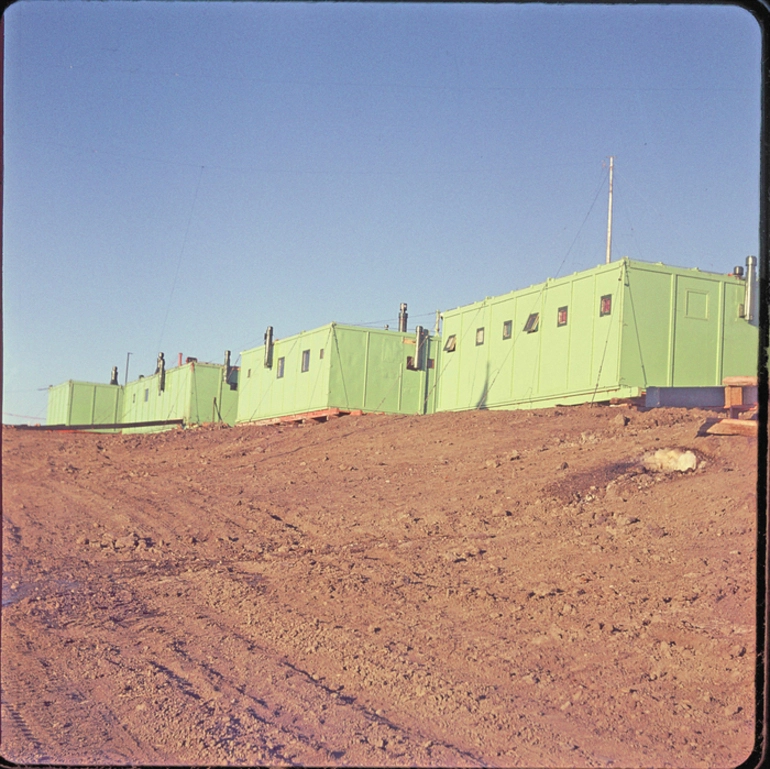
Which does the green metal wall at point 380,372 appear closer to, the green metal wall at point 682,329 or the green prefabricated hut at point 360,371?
the green prefabricated hut at point 360,371

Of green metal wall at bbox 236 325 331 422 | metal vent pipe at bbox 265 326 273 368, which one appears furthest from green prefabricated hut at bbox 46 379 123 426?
metal vent pipe at bbox 265 326 273 368

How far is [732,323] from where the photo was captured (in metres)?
19.0

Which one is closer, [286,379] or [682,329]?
[682,329]

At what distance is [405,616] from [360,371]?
19468 mm

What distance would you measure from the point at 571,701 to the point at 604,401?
44.6ft

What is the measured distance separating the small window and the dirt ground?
687cm

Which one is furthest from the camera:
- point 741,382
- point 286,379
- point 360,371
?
point 286,379

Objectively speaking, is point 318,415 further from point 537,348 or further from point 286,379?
point 537,348

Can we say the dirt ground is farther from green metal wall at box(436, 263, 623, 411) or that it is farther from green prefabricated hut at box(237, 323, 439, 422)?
green prefabricated hut at box(237, 323, 439, 422)

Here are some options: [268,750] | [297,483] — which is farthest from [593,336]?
[268,750]

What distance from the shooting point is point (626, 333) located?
699 inches

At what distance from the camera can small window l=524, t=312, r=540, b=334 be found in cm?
2036

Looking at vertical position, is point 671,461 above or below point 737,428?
below

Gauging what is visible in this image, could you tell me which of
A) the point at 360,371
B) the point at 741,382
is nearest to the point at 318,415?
the point at 360,371
